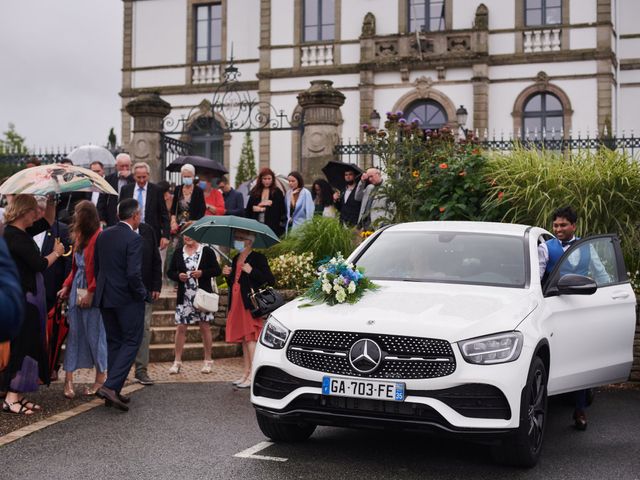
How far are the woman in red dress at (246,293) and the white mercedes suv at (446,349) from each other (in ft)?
7.39

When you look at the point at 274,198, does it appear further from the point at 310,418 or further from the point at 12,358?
the point at 310,418

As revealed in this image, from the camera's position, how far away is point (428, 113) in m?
31.3

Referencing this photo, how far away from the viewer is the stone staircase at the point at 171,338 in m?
11.2

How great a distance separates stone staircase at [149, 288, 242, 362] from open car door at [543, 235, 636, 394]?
5224 mm

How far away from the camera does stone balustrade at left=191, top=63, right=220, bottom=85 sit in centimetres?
3462

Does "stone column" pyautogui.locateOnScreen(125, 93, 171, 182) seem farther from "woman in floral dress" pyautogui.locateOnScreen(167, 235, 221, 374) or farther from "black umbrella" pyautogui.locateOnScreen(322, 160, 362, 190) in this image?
"woman in floral dress" pyautogui.locateOnScreen(167, 235, 221, 374)

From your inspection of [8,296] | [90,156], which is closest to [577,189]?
[90,156]

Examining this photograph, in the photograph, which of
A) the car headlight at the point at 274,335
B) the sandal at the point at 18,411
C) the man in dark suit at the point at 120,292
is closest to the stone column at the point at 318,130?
the man in dark suit at the point at 120,292

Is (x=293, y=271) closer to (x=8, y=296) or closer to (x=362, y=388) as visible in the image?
(x=362, y=388)

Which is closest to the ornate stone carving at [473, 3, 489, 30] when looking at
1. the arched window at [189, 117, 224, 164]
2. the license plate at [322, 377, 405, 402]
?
the arched window at [189, 117, 224, 164]

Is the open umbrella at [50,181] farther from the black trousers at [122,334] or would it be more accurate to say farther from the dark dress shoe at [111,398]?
the dark dress shoe at [111,398]

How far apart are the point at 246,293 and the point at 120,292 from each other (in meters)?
1.50

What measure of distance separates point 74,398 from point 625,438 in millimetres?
5139

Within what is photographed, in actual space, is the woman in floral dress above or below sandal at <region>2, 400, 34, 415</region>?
above
